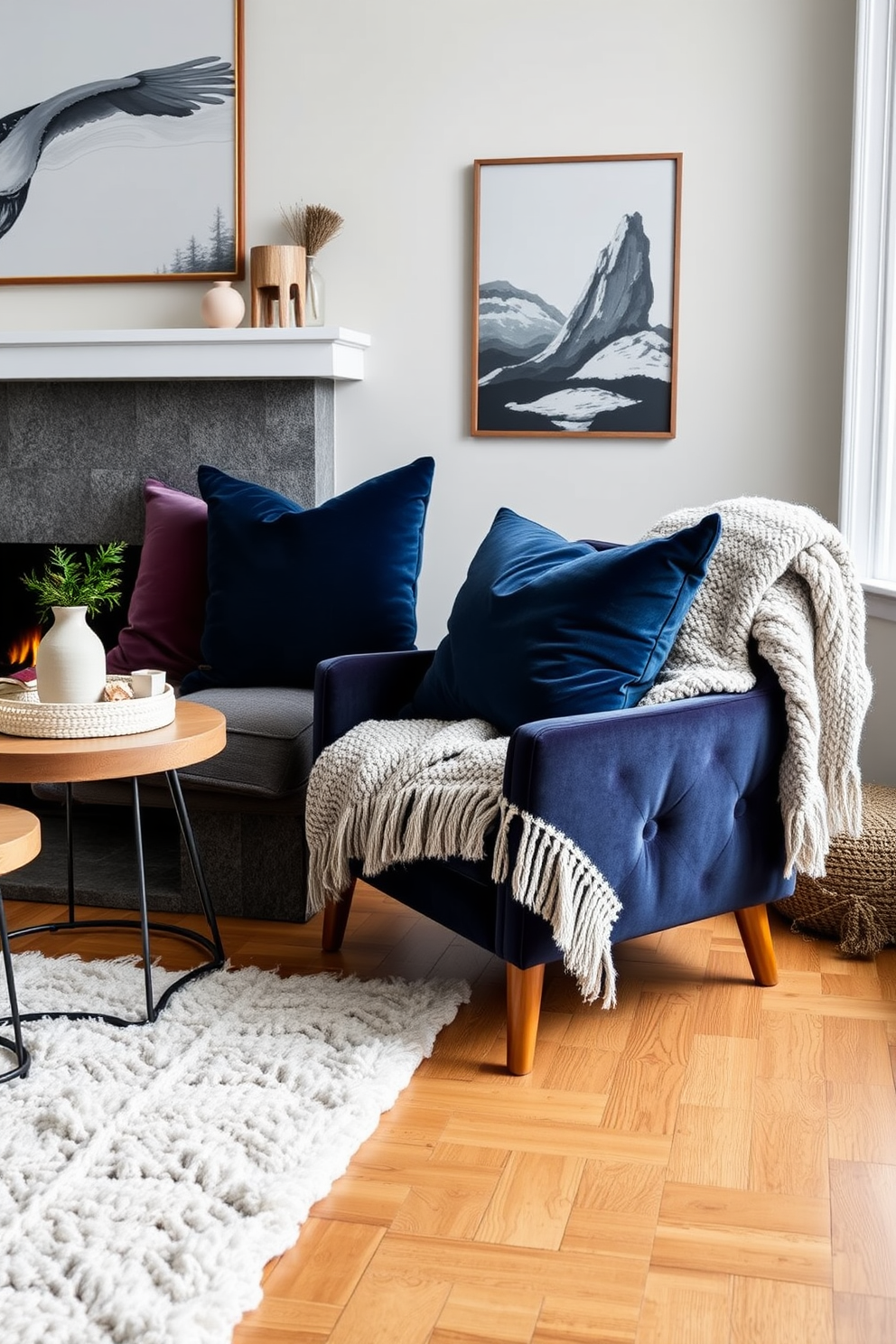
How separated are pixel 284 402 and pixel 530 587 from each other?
1293 millimetres

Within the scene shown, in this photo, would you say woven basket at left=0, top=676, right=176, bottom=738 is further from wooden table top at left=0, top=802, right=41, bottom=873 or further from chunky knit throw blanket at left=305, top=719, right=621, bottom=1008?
chunky knit throw blanket at left=305, top=719, right=621, bottom=1008

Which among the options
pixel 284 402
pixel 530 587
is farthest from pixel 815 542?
pixel 284 402

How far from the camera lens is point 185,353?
3363mm

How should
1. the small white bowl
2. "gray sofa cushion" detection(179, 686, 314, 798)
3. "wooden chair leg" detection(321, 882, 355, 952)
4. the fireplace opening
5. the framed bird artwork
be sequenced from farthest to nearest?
the fireplace opening, the framed bird artwork, "gray sofa cushion" detection(179, 686, 314, 798), "wooden chair leg" detection(321, 882, 355, 952), the small white bowl

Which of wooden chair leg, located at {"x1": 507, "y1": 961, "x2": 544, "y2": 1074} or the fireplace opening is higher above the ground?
the fireplace opening

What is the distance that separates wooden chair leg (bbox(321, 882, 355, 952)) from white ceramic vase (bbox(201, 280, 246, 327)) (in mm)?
1624

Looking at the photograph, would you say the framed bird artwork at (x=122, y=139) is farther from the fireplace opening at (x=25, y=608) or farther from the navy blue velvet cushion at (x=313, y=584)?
the navy blue velvet cushion at (x=313, y=584)

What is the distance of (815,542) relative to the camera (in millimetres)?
2393

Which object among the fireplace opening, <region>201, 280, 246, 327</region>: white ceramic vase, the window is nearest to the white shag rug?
the fireplace opening

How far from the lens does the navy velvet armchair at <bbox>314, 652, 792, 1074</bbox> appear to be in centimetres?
204

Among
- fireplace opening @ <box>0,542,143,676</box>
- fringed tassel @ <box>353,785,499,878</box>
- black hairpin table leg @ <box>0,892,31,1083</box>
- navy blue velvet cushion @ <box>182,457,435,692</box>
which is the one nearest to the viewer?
black hairpin table leg @ <box>0,892,31,1083</box>

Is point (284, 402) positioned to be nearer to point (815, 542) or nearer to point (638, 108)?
point (638, 108)

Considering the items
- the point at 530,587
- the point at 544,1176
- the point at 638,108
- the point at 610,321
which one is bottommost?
the point at 544,1176

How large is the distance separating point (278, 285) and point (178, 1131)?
2.22 metres
